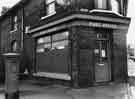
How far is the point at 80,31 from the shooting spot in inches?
307

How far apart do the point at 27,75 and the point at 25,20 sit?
4.47m

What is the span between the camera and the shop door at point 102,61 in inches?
334

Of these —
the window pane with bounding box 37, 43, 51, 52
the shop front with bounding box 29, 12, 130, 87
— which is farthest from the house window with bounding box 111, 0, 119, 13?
the window pane with bounding box 37, 43, 51, 52

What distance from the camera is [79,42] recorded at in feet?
25.5

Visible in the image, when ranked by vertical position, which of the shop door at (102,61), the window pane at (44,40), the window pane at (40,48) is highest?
the window pane at (44,40)

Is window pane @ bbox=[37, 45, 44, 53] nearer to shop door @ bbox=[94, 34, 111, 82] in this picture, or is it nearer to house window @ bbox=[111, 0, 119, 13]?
shop door @ bbox=[94, 34, 111, 82]

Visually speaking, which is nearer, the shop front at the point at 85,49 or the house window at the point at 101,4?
the shop front at the point at 85,49

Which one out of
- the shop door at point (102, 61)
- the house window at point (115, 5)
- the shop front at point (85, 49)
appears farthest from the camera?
the house window at point (115, 5)

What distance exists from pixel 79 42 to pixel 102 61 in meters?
1.96

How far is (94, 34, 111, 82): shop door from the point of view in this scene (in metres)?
8.49

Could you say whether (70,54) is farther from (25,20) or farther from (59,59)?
(25,20)

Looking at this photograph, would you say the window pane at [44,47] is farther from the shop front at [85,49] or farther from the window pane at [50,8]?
the window pane at [50,8]

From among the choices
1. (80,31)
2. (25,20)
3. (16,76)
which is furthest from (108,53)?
(25,20)

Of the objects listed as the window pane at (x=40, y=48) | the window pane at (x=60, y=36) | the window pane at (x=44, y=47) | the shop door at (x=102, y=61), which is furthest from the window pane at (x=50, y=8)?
the shop door at (x=102, y=61)
